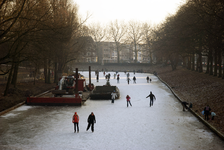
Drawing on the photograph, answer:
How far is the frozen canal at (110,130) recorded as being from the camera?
12.7 meters

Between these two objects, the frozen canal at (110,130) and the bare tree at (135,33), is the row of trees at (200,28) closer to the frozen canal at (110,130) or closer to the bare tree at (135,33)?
the frozen canal at (110,130)

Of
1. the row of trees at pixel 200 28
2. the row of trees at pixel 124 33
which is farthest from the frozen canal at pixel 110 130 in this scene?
the row of trees at pixel 124 33

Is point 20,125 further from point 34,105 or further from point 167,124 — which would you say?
point 167,124

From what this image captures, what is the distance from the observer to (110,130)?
613 inches

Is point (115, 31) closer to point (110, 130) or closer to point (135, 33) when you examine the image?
point (135, 33)

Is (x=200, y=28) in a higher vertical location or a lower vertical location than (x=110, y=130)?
higher

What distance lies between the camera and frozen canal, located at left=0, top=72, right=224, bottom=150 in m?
12.7

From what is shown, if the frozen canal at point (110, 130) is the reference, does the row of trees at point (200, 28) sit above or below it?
above

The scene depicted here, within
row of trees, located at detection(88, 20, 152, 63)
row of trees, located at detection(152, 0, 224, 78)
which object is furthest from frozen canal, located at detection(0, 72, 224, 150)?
row of trees, located at detection(88, 20, 152, 63)

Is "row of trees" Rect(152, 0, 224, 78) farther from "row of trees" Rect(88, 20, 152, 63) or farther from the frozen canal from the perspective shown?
"row of trees" Rect(88, 20, 152, 63)

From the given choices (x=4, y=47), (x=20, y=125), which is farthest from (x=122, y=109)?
(x=4, y=47)

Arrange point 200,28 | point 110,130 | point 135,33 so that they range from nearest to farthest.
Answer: point 110,130 → point 200,28 → point 135,33

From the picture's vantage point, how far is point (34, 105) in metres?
24.5

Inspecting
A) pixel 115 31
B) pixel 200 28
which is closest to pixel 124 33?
pixel 115 31
